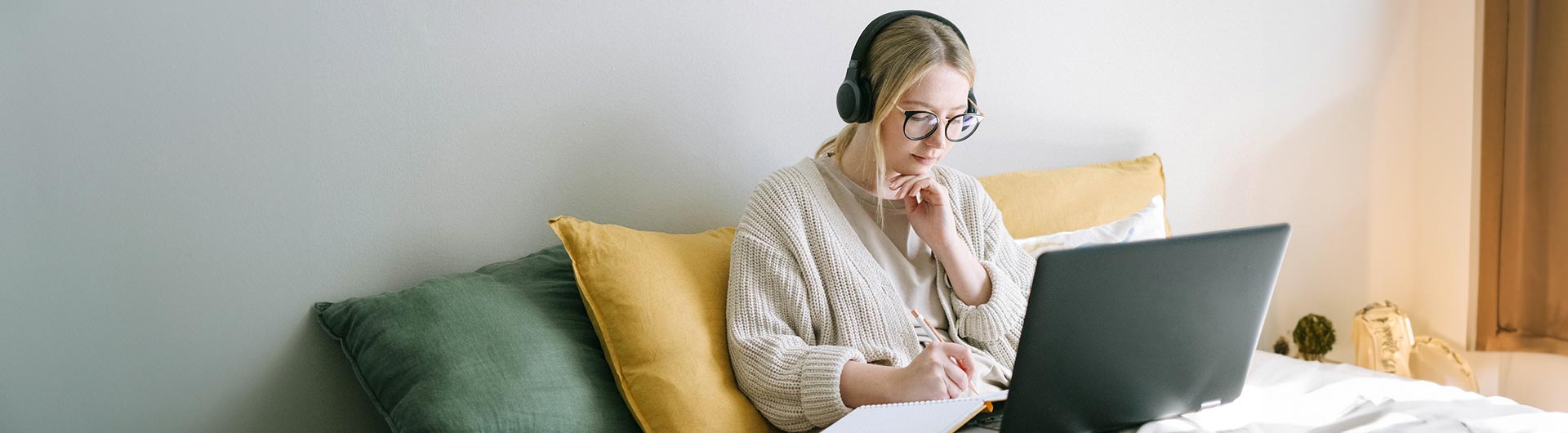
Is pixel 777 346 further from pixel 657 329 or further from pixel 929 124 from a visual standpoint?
pixel 929 124

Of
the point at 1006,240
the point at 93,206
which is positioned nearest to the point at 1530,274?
the point at 1006,240

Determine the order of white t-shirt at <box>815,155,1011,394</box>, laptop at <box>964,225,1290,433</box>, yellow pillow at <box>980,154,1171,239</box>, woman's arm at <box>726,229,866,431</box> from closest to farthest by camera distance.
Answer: laptop at <box>964,225,1290,433</box> → woman's arm at <box>726,229,866,431</box> → white t-shirt at <box>815,155,1011,394</box> → yellow pillow at <box>980,154,1171,239</box>

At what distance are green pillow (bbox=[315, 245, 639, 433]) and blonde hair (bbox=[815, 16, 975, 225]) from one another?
1.68ft

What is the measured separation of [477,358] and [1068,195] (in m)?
1.24

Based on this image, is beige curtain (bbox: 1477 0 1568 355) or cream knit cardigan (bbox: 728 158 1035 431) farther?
beige curtain (bbox: 1477 0 1568 355)

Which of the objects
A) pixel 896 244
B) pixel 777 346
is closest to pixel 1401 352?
pixel 896 244

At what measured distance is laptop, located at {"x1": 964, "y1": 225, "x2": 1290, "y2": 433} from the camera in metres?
1.19

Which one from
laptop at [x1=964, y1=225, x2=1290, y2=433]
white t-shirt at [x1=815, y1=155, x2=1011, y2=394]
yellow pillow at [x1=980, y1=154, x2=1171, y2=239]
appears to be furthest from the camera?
yellow pillow at [x1=980, y1=154, x2=1171, y2=239]

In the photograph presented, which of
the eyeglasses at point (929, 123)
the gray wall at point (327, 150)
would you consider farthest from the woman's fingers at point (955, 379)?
the gray wall at point (327, 150)

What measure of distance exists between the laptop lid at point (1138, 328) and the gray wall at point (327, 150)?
92cm

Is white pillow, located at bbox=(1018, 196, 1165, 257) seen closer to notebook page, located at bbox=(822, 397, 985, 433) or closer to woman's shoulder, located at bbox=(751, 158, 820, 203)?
woman's shoulder, located at bbox=(751, 158, 820, 203)

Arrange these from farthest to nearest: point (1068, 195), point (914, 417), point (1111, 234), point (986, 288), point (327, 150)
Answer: point (1068, 195) → point (1111, 234) → point (986, 288) → point (327, 150) → point (914, 417)

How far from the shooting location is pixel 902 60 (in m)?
1.63

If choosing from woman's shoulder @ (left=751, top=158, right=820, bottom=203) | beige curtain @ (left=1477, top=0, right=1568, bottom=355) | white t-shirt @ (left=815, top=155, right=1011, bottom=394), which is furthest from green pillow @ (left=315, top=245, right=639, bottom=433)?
beige curtain @ (left=1477, top=0, right=1568, bottom=355)
